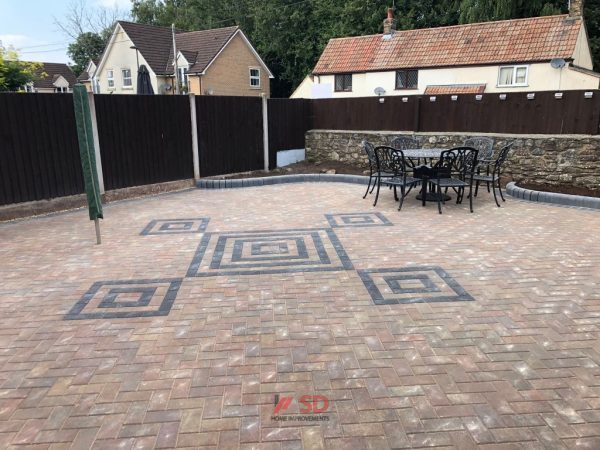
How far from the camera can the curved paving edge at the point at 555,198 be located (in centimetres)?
796

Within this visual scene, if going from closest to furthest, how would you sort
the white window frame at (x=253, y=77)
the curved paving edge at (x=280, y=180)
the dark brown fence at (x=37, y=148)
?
the dark brown fence at (x=37, y=148)
the curved paving edge at (x=280, y=180)
the white window frame at (x=253, y=77)

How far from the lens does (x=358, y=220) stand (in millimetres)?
7309

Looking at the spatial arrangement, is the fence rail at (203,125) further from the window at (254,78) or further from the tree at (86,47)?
the tree at (86,47)

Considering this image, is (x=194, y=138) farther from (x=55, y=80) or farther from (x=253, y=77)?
(x=55, y=80)

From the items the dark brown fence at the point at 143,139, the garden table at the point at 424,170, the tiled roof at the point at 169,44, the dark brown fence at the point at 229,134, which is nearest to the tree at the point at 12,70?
the dark brown fence at the point at 143,139

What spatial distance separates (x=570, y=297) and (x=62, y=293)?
4876 millimetres

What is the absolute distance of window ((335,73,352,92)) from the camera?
25203 mm

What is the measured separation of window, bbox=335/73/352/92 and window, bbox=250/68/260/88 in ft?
27.2

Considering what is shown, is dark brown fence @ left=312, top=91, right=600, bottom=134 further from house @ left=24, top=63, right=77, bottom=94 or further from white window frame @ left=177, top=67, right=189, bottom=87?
house @ left=24, top=63, right=77, bottom=94

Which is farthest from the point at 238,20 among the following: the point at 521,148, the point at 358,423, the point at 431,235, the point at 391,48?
the point at 358,423

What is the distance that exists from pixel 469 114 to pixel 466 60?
38.8 ft

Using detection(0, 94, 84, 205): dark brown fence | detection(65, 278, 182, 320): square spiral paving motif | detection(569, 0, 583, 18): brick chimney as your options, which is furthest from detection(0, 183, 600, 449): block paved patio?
detection(569, 0, 583, 18): brick chimney

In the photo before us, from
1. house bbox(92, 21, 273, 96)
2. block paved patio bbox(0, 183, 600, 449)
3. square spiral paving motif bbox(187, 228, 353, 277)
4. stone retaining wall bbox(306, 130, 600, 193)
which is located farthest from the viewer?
house bbox(92, 21, 273, 96)

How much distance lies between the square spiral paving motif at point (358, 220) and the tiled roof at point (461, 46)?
52.5 ft
